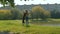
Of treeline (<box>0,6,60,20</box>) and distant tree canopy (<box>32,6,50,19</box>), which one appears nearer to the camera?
treeline (<box>0,6,60,20</box>)

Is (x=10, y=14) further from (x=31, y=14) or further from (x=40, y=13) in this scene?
(x=40, y=13)

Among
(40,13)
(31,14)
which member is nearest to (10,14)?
(31,14)

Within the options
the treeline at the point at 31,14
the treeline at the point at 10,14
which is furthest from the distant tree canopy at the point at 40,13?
the treeline at the point at 10,14

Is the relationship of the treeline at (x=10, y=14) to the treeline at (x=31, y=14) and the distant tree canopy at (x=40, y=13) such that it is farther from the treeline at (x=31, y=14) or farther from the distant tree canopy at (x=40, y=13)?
the distant tree canopy at (x=40, y=13)

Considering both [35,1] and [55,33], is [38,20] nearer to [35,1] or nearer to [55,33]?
[35,1]

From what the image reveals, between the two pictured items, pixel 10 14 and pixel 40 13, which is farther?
pixel 40 13

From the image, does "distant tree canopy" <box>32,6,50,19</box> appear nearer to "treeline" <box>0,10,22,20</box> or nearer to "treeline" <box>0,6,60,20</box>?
"treeline" <box>0,6,60,20</box>

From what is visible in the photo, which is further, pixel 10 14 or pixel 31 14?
pixel 31 14

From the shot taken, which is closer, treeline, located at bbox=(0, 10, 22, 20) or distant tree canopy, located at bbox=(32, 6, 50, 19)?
treeline, located at bbox=(0, 10, 22, 20)

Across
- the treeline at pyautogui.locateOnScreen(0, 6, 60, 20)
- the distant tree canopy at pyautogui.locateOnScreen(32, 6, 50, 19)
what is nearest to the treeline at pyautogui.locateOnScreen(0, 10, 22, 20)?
the treeline at pyautogui.locateOnScreen(0, 6, 60, 20)

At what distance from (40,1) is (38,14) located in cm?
172

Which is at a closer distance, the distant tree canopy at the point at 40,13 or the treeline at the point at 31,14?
the treeline at the point at 31,14

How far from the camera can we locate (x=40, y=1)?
14117 millimetres

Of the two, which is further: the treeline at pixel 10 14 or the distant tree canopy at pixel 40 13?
the distant tree canopy at pixel 40 13
